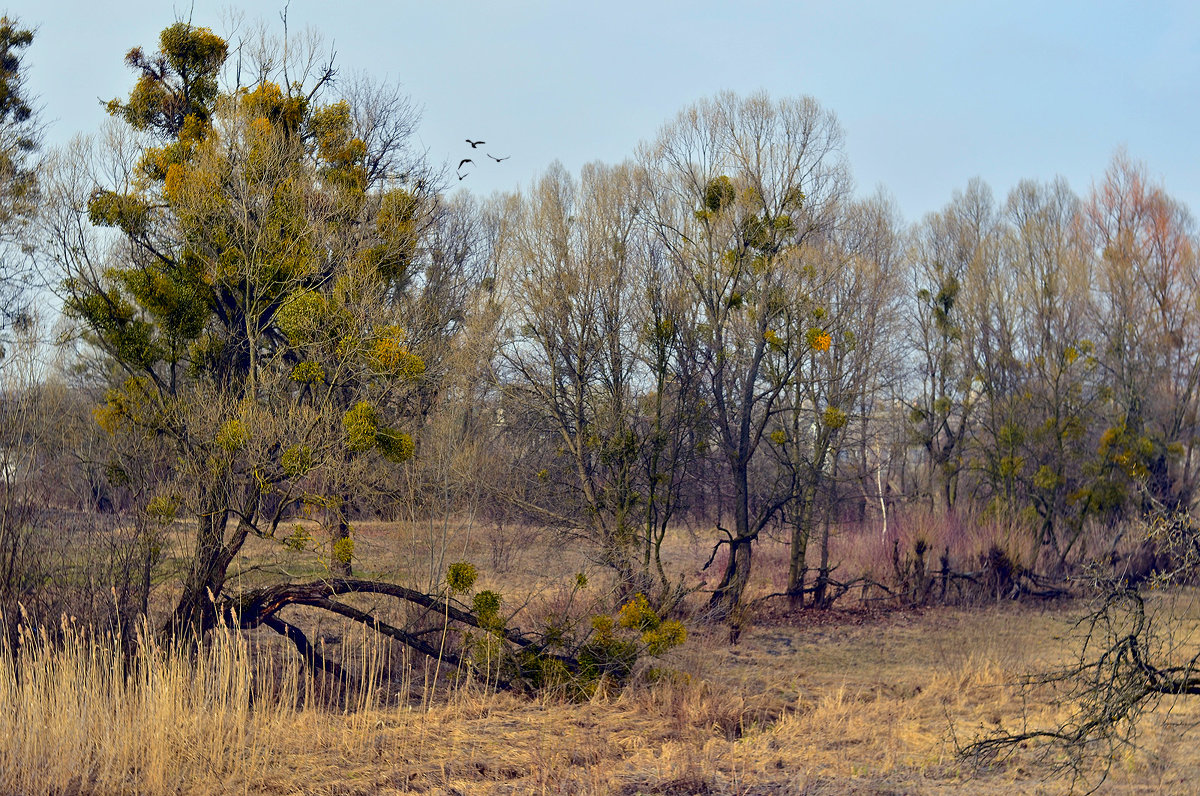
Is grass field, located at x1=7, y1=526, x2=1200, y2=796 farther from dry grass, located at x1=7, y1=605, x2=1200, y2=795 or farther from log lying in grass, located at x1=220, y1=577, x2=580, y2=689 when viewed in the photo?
log lying in grass, located at x1=220, y1=577, x2=580, y2=689

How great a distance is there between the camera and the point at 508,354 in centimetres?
1481

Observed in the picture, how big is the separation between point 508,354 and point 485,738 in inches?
323

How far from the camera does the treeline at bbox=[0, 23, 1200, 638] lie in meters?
8.82

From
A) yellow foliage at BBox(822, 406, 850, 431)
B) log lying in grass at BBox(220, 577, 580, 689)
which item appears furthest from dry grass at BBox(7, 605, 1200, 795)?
yellow foliage at BBox(822, 406, 850, 431)

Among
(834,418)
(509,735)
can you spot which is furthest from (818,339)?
(509,735)

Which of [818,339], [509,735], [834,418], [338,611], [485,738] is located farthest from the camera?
[834,418]

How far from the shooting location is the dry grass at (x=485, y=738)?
19.6 ft

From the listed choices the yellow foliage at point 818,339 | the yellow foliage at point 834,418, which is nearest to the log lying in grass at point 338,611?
the yellow foliage at point 834,418

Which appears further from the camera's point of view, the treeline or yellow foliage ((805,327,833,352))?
yellow foliage ((805,327,833,352))

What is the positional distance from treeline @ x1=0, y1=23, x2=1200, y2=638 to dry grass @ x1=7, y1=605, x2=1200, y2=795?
1531mm

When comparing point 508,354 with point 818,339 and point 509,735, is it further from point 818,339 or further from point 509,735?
point 509,735

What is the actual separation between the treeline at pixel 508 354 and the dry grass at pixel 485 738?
153 cm

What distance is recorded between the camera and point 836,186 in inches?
604

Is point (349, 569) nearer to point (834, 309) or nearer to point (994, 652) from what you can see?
point (994, 652)
